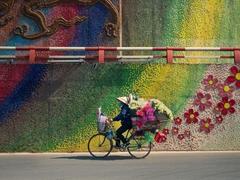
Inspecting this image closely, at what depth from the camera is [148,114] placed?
1465 cm

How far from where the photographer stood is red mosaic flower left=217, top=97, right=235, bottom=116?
16.6 m

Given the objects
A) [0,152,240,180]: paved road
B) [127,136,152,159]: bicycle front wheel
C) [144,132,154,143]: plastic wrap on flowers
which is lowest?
[0,152,240,180]: paved road

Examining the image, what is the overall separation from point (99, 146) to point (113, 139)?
1.75ft

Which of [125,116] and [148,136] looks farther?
[148,136]

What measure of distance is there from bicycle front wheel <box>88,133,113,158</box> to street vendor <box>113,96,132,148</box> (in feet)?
0.95

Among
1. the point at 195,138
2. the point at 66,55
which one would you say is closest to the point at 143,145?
the point at 195,138

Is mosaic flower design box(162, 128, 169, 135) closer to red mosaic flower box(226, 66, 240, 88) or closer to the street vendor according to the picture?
the street vendor

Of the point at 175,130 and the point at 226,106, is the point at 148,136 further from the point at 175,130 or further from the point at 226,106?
the point at 226,106

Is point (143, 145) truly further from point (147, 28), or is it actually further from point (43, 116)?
point (147, 28)

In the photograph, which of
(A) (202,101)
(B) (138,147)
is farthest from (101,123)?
(A) (202,101)

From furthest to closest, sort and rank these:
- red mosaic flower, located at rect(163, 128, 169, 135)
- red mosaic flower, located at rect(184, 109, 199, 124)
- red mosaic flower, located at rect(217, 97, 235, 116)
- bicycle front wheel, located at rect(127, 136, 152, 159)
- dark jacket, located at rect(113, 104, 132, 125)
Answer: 1. red mosaic flower, located at rect(217, 97, 235, 116)
2. red mosaic flower, located at rect(184, 109, 199, 124)
3. red mosaic flower, located at rect(163, 128, 169, 135)
4. bicycle front wheel, located at rect(127, 136, 152, 159)
5. dark jacket, located at rect(113, 104, 132, 125)

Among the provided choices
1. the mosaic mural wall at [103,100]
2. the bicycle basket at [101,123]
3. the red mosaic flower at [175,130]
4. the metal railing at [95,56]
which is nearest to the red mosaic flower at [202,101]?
the mosaic mural wall at [103,100]

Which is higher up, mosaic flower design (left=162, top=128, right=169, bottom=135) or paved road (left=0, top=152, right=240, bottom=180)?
mosaic flower design (left=162, top=128, right=169, bottom=135)

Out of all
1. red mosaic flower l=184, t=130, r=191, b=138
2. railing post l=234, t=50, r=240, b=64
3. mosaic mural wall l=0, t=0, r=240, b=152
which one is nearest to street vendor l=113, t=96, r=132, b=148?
mosaic mural wall l=0, t=0, r=240, b=152
